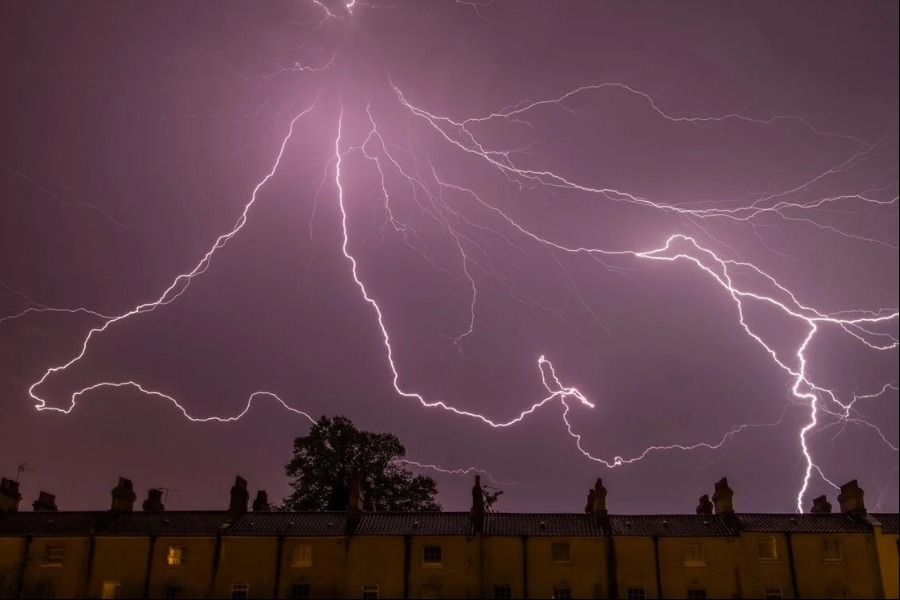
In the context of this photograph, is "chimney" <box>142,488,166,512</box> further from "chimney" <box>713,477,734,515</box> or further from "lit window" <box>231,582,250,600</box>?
"chimney" <box>713,477,734,515</box>

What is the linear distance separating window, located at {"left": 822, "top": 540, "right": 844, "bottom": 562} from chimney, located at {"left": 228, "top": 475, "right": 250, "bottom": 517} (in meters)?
23.9

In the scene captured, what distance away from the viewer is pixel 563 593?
3441 cm

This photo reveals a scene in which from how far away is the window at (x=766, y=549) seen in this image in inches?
1384

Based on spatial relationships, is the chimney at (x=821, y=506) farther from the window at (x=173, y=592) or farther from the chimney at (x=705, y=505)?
the window at (x=173, y=592)

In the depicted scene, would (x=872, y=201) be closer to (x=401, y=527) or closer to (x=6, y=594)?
(x=401, y=527)

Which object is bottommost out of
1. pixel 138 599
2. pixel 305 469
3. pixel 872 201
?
pixel 138 599

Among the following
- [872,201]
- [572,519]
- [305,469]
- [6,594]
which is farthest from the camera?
[305,469]

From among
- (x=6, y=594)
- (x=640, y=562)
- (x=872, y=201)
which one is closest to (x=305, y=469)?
(x=6, y=594)

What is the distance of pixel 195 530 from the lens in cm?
3616

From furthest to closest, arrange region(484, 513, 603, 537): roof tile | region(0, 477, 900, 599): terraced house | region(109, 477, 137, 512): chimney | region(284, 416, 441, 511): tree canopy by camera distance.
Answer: region(284, 416, 441, 511): tree canopy → region(109, 477, 137, 512): chimney → region(484, 513, 603, 537): roof tile → region(0, 477, 900, 599): terraced house

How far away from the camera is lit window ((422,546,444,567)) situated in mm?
34906

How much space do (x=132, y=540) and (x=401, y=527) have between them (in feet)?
35.6

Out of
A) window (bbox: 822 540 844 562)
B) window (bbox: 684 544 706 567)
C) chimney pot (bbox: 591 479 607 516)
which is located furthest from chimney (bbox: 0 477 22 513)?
window (bbox: 822 540 844 562)

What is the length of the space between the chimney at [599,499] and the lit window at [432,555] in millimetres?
6803
